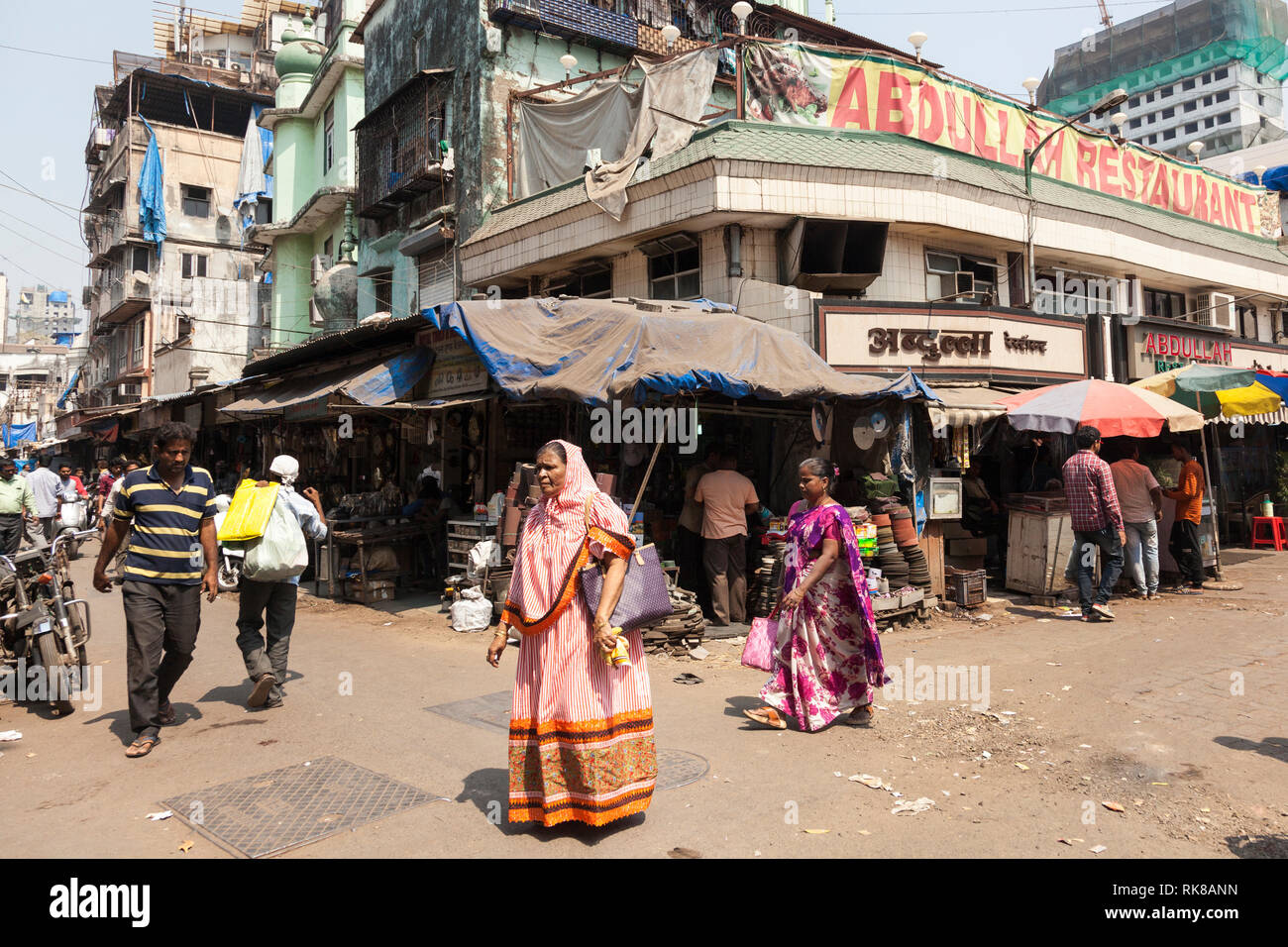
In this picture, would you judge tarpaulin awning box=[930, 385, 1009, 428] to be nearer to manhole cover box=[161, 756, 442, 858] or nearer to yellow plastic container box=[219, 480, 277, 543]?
yellow plastic container box=[219, 480, 277, 543]

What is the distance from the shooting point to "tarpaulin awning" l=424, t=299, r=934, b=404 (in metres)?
8.46

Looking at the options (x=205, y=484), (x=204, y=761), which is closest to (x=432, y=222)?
(x=205, y=484)

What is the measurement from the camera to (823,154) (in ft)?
42.1

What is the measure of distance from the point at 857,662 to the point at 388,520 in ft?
25.1

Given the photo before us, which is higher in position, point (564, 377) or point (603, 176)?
point (603, 176)

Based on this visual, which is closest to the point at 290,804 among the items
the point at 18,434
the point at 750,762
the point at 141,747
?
the point at 141,747

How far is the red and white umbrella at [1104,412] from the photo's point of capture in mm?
9750

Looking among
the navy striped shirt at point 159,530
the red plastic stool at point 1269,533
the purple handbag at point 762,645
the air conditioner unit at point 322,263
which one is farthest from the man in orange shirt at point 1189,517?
the air conditioner unit at point 322,263

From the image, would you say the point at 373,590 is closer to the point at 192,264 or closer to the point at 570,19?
the point at 570,19
